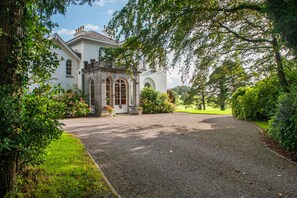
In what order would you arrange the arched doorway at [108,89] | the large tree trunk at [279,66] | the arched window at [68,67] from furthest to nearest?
the arched window at [68,67] < the arched doorway at [108,89] < the large tree trunk at [279,66]

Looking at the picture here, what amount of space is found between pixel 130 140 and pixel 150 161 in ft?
8.08

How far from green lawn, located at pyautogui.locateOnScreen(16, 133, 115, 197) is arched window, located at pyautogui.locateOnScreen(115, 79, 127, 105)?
45.9ft

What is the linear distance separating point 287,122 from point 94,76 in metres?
15.2

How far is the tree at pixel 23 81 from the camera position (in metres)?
2.74

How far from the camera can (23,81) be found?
311 centimetres

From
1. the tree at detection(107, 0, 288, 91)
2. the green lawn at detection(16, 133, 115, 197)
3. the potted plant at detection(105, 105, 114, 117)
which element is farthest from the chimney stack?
the green lawn at detection(16, 133, 115, 197)

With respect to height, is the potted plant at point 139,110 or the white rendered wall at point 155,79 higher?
the white rendered wall at point 155,79

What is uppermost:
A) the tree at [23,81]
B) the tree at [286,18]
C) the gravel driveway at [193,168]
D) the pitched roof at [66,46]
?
the pitched roof at [66,46]

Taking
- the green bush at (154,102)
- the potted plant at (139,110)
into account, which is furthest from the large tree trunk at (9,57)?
the green bush at (154,102)

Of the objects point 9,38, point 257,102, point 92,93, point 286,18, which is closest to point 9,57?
point 9,38

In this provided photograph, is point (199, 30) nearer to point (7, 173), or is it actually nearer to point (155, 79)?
point (7, 173)

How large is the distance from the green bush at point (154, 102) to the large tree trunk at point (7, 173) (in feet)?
56.1

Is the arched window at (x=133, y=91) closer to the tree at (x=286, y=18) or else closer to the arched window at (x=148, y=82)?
the arched window at (x=148, y=82)

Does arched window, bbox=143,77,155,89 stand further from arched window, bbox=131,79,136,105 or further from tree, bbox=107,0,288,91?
tree, bbox=107,0,288,91
